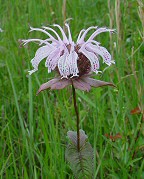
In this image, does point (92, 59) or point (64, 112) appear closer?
point (92, 59)

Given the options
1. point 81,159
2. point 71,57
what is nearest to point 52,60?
point 71,57

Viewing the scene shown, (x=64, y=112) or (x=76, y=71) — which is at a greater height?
(x=76, y=71)

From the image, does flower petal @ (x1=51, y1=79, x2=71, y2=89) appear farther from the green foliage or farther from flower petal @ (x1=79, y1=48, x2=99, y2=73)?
the green foliage

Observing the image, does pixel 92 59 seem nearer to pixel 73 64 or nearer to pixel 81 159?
pixel 73 64

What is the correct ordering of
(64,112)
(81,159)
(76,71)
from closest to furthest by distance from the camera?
1. (76,71)
2. (81,159)
3. (64,112)

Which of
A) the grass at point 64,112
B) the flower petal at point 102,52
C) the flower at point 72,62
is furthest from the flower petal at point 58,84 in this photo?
the grass at point 64,112

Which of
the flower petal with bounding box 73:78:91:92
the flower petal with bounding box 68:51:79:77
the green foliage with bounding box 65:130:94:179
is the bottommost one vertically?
the green foliage with bounding box 65:130:94:179

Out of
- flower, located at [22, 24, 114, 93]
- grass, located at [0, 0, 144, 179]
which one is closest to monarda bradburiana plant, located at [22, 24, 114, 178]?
flower, located at [22, 24, 114, 93]

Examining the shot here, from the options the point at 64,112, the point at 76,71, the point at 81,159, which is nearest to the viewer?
the point at 76,71

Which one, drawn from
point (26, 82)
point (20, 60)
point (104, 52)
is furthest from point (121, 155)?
→ point (20, 60)

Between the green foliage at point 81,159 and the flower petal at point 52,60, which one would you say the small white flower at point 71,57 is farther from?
the green foliage at point 81,159
